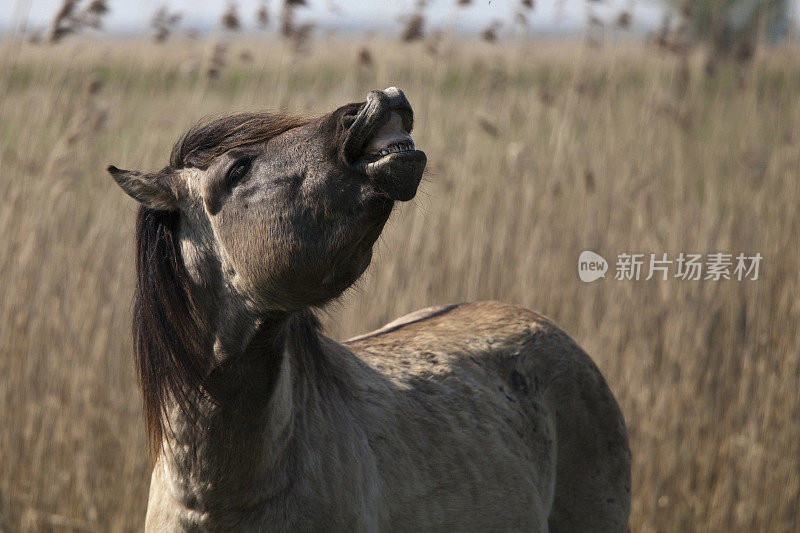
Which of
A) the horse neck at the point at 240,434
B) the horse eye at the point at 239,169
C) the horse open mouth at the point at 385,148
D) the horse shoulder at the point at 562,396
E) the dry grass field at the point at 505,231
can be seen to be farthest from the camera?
the dry grass field at the point at 505,231

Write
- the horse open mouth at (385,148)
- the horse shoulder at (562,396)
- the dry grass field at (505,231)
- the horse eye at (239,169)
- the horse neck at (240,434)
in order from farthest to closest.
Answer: the dry grass field at (505,231) → the horse shoulder at (562,396) → the horse neck at (240,434) → the horse eye at (239,169) → the horse open mouth at (385,148)

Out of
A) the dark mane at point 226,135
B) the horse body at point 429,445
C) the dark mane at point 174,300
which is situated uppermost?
the dark mane at point 226,135

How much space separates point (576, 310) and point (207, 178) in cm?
283

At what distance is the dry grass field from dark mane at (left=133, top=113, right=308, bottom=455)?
1611 millimetres

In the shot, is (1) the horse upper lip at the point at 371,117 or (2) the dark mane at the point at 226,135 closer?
(1) the horse upper lip at the point at 371,117

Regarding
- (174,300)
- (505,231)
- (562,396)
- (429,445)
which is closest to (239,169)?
(174,300)

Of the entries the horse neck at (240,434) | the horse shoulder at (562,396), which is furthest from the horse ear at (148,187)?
the horse shoulder at (562,396)

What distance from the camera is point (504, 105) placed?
468cm

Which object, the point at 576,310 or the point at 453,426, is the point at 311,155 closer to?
the point at 453,426

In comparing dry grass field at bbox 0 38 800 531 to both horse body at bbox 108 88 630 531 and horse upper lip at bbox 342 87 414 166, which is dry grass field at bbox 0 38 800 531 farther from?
horse upper lip at bbox 342 87 414 166

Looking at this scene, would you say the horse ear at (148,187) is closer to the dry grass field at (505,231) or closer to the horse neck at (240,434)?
the horse neck at (240,434)

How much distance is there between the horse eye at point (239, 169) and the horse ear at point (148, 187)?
20cm

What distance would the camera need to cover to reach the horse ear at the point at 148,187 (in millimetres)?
1729

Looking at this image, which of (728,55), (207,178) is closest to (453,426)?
(207,178)
